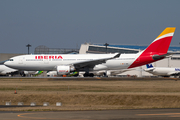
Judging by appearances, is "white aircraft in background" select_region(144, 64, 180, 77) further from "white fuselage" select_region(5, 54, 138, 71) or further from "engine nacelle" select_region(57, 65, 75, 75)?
"engine nacelle" select_region(57, 65, 75, 75)

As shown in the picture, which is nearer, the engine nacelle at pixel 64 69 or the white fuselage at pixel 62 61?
the engine nacelle at pixel 64 69

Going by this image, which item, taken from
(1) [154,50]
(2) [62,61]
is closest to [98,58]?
(2) [62,61]

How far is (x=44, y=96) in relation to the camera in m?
21.0

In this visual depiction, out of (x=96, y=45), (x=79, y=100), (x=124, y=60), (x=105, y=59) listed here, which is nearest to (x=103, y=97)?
(x=79, y=100)

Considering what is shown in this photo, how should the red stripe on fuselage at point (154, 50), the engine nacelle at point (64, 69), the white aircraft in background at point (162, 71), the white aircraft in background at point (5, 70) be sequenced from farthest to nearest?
1. the white aircraft in background at point (5, 70)
2. the white aircraft in background at point (162, 71)
3. the red stripe on fuselage at point (154, 50)
4. the engine nacelle at point (64, 69)

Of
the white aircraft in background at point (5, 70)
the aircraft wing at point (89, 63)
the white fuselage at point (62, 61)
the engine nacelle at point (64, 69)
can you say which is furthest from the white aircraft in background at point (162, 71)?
the white aircraft in background at point (5, 70)

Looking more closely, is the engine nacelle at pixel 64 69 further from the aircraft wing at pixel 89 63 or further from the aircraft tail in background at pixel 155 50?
the aircraft tail in background at pixel 155 50

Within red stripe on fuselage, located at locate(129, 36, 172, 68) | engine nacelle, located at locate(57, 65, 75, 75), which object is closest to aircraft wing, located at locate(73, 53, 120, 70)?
engine nacelle, located at locate(57, 65, 75, 75)

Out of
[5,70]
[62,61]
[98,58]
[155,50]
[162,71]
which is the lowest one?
[162,71]

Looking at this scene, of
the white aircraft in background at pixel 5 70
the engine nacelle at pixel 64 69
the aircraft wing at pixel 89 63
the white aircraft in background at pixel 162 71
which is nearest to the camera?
the engine nacelle at pixel 64 69

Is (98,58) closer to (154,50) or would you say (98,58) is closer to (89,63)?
(89,63)

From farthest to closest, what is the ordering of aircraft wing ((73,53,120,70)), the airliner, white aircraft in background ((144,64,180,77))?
white aircraft in background ((144,64,180,77)) < the airliner < aircraft wing ((73,53,120,70))

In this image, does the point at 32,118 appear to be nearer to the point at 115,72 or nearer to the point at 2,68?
the point at 2,68

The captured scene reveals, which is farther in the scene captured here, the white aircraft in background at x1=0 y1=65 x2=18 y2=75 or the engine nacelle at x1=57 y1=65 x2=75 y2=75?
the white aircraft in background at x1=0 y1=65 x2=18 y2=75
